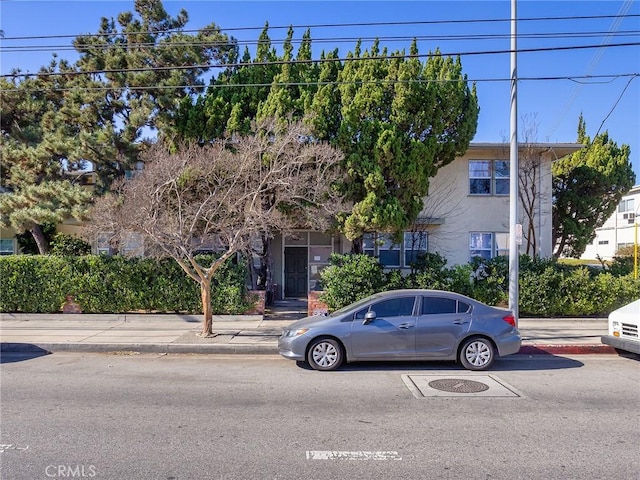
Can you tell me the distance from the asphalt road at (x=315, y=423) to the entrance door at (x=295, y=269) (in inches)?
400

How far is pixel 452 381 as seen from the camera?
24.6 ft

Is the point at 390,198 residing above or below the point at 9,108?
below

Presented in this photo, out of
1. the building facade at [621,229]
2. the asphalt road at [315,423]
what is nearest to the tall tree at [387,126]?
the asphalt road at [315,423]

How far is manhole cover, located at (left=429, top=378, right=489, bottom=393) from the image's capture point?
6962 millimetres

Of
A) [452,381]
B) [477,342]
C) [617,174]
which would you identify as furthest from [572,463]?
[617,174]

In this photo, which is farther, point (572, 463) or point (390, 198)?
point (390, 198)

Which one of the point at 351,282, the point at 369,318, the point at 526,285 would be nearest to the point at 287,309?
the point at 351,282

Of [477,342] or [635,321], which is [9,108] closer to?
[477,342]

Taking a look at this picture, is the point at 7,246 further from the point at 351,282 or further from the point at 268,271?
the point at 351,282

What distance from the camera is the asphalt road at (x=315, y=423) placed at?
14.2 feet

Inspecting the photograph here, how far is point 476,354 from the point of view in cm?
836

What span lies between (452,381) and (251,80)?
1083 cm

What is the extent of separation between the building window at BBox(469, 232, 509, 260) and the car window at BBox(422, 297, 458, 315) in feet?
32.8

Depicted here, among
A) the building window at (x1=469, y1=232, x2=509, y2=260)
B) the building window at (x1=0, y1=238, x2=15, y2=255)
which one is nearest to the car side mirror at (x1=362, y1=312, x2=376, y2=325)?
the building window at (x1=469, y1=232, x2=509, y2=260)
